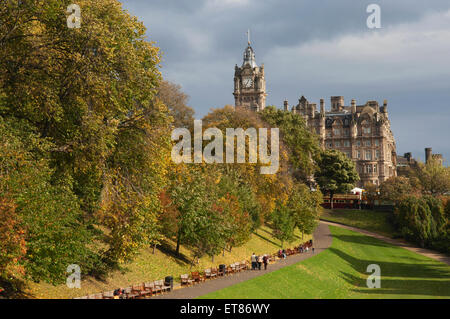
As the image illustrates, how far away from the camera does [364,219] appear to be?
9456 centimetres

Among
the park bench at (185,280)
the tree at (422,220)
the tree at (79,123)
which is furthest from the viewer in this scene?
the tree at (422,220)

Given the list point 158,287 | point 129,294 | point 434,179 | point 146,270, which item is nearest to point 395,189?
point 434,179

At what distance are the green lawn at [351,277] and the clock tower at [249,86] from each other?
279 feet

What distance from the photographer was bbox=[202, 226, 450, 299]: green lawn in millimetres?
36031

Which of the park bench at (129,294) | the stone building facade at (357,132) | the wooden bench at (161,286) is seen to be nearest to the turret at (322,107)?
the stone building facade at (357,132)

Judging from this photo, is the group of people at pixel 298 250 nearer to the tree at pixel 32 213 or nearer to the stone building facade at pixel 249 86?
the tree at pixel 32 213

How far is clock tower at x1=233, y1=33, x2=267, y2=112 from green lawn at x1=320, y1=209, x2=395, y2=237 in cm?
6105

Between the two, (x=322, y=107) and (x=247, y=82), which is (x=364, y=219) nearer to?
(x=322, y=107)

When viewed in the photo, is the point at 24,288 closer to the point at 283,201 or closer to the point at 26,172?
the point at 26,172

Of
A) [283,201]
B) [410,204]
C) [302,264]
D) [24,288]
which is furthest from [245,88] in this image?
[24,288]

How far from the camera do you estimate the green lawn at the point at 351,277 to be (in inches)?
1419

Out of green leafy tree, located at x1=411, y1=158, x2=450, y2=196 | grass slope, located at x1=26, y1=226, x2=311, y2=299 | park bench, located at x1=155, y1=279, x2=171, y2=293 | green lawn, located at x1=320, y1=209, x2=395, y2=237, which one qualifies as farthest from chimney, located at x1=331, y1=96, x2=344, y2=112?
park bench, located at x1=155, y1=279, x2=171, y2=293
